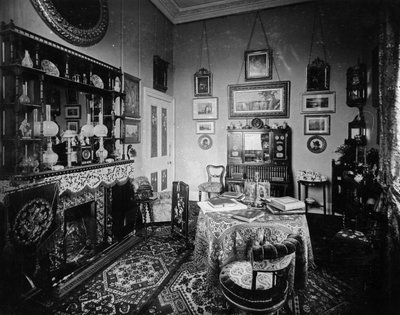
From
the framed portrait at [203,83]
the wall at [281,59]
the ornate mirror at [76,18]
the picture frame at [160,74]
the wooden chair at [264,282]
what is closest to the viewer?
the wooden chair at [264,282]

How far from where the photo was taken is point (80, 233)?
3305 millimetres

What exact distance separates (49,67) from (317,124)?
4.77 meters

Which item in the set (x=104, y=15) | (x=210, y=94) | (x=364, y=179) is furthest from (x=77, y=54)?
(x=364, y=179)

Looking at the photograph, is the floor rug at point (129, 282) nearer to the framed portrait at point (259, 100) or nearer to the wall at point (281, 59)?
the wall at point (281, 59)

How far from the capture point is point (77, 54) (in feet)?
10.5

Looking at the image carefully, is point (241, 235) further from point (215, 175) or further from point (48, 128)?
point (215, 175)

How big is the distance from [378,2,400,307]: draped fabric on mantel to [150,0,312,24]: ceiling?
11.8 ft

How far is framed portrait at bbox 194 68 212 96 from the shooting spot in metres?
6.03

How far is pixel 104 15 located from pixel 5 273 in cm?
349

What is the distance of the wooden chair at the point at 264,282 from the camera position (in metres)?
1.65

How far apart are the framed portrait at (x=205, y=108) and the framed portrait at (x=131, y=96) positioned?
1.75 meters

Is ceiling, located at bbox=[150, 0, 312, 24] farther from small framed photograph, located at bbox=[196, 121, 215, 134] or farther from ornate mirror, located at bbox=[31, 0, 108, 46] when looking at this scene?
small framed photograph, located at bbox=[196, 121, 215, 134]

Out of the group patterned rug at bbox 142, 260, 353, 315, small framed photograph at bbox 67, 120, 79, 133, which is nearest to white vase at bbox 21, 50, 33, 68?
small framed photograph at bbox 67, 120, 79, 133

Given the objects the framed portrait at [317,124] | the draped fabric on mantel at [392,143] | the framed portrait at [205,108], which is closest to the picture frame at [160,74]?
the framed portrait at [205,108]
